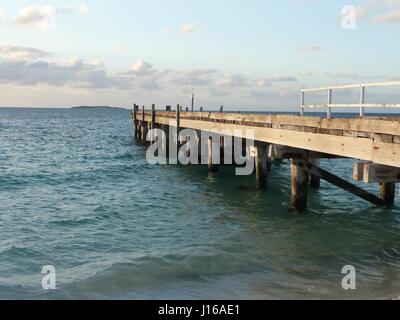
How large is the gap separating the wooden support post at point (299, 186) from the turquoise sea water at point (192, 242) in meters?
0.32

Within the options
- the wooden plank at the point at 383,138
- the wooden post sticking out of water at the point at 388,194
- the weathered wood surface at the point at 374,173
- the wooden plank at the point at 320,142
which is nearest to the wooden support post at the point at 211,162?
the wooden plank at the point at 320,142

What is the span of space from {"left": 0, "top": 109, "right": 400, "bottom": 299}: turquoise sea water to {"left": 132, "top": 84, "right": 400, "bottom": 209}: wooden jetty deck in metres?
1.02

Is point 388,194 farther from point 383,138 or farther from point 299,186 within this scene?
point 383,138

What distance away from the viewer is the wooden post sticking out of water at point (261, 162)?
50.7ft

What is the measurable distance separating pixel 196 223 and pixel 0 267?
5.25 m

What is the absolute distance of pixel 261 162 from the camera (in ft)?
53.2

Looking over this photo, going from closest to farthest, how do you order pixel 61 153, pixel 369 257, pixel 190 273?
pixel 190 273
pixel 369 257
pixel 61 153

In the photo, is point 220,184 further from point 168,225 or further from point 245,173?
point 168,225

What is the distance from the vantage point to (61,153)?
35156 mm

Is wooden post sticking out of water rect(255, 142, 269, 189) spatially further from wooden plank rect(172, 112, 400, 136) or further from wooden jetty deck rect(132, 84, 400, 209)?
wooden plank rect(172, 112, 400, 136)

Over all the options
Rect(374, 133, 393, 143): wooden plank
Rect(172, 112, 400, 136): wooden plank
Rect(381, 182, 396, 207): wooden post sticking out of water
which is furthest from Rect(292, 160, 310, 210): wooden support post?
Rect(374, 133, 393, 143): wooden plank

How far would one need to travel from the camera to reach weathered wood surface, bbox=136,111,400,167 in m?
7.65
